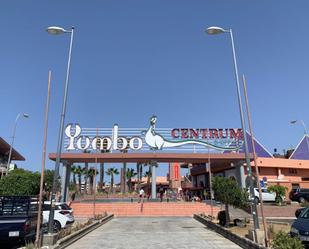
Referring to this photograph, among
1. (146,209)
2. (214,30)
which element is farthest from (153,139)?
(214,30)

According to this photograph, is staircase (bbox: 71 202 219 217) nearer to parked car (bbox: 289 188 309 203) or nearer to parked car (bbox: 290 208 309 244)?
parked car (bbox: 289 188 309 203)

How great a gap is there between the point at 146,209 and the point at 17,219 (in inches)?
1021

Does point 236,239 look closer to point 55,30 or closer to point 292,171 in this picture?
point 55,30

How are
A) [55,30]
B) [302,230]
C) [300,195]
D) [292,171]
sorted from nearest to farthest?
1. [302,230]
2. [55,30]
3. [300,195]
4. [292,171]

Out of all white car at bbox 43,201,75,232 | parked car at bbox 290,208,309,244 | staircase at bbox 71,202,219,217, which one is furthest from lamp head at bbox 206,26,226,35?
staircase at bbox 71,202,219,217

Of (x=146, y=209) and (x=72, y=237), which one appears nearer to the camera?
(x=72, y=237)

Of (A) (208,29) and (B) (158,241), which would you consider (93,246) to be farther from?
(A) (208,29)

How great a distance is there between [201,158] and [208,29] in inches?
1079

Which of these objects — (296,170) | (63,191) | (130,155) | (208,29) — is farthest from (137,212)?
(296,170)

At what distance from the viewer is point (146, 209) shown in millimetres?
37594

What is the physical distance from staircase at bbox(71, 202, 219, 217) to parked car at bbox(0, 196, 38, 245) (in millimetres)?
22660

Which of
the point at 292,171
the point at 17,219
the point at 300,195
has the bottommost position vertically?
the point at 17,219

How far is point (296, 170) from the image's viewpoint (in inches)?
2098

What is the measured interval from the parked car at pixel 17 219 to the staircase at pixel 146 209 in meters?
22.7
